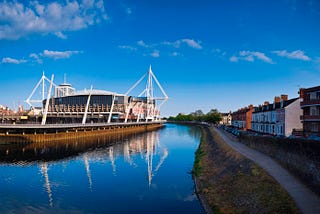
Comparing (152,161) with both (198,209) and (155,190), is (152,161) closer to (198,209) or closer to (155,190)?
(155,190)

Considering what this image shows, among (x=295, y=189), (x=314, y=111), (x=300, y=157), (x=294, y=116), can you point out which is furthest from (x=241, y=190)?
(x=294, y=116)

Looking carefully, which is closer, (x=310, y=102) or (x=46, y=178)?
(x=46, y=178)

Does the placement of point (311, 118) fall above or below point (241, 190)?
above

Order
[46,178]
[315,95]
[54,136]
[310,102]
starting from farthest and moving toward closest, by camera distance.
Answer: [54,136], [315,95], [310,102], [46,178]

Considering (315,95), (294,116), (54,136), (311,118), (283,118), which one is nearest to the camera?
(311,118)

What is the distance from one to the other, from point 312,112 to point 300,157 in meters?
21.1

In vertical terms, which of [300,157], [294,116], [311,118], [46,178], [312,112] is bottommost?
[46,178]

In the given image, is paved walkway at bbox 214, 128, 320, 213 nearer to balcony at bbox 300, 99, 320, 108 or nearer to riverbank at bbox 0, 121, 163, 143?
balcony at bbox 300, 99, 320, 108

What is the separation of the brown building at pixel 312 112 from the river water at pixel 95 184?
17077 millimetres

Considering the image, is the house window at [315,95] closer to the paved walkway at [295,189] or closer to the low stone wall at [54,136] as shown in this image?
the paved walkway at [295,189]

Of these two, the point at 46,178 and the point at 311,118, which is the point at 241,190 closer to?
the point at 46,178

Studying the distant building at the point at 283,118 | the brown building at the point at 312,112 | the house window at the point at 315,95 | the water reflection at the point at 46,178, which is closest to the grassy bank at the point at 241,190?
the water reflection at the point at 46,178

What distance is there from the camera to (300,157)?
1945 cm

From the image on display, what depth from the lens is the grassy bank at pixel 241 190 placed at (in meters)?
15.5
